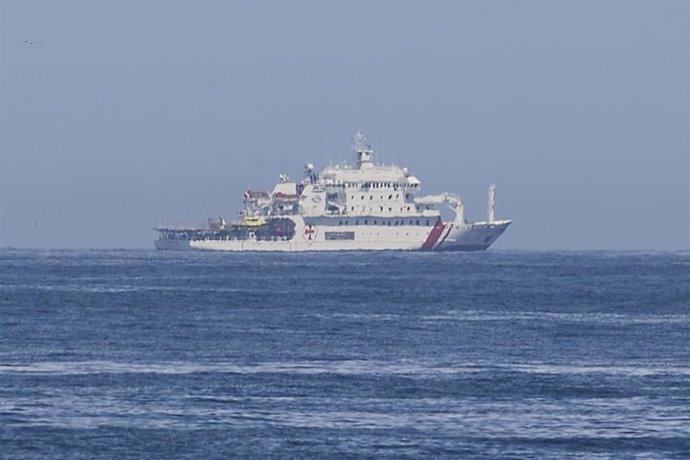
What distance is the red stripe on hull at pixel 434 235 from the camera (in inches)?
5881

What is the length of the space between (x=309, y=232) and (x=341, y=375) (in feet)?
373

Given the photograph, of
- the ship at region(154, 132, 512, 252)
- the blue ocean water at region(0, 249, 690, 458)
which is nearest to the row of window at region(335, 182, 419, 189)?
the ship at region(154, 132, 512, 252)

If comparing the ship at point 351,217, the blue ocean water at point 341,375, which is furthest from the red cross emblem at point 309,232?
the blue ocean water at point 341,375

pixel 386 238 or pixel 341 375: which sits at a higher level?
pixel 386 238

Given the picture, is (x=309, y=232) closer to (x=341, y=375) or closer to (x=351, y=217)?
(x=351, y=217)

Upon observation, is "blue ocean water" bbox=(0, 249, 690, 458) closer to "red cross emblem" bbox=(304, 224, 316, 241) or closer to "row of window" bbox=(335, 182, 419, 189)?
"red cross emblem" bbox=(304, 224, 316, 241)

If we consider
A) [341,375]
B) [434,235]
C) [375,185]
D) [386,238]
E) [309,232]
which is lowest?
[341,375]

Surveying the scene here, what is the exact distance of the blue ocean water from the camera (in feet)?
92.0

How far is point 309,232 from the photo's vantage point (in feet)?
493

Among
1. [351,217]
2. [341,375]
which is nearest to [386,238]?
[351,217]

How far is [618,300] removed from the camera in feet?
232

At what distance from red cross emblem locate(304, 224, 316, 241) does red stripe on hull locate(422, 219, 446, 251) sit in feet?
32.5

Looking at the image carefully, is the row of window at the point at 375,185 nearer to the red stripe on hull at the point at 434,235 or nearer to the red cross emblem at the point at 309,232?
the red stripe on hull at the point at 434,235

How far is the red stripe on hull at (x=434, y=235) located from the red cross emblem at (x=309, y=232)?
390 inches
